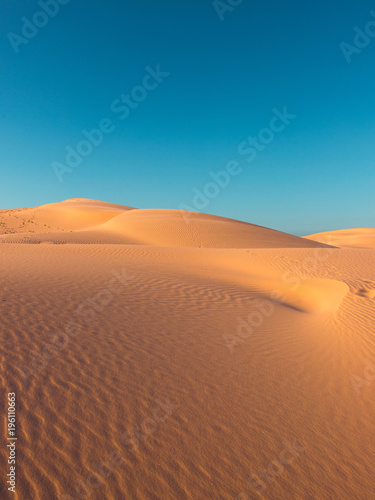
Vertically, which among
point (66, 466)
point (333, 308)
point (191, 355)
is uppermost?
point (333, 308)

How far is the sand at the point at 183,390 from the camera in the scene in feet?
8.17

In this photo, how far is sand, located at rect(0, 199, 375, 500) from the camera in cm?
249

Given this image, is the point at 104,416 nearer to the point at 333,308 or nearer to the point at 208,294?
the point at 208,294

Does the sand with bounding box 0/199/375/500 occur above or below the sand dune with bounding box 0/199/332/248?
below

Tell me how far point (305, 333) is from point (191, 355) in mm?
3088

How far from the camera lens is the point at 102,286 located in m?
7.71

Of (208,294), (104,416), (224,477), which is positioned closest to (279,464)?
(224,477)

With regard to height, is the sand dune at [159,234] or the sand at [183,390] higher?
the sand dune at [159,234]

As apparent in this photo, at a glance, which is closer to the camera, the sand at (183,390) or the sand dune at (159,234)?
the sand at (183,390)

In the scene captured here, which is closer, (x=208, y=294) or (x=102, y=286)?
(x=102, y=286)

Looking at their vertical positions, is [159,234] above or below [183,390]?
above

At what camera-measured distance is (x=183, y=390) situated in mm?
3564

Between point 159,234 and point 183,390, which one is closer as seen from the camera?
point 183,390

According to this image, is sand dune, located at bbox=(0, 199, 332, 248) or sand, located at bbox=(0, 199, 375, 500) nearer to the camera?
sand, located at bbox=(0, 199, 375, 500)
